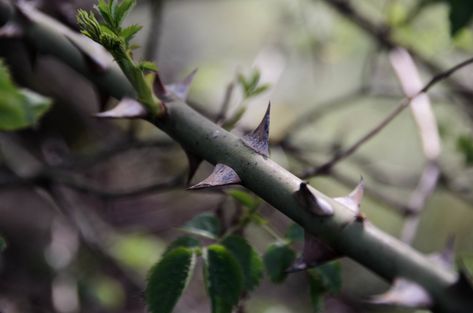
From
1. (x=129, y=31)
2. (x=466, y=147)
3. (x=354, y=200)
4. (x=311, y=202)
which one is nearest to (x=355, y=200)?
(x=354, y=200)

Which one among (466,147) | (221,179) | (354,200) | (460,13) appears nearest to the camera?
(221,179)

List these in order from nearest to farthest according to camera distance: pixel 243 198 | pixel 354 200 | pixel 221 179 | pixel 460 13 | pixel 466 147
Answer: pixel 221 179, pixel 354 200, pixel 243 198, pixel 460 13, pixel 466 147

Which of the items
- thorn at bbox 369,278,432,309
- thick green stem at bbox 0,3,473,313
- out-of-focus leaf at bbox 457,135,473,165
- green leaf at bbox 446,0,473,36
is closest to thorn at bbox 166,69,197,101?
thick green stem at bbox 0,3,473,313

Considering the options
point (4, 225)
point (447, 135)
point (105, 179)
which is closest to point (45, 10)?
point (447, 135)

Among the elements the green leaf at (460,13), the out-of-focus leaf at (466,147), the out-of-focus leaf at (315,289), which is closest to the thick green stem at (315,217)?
the out-of-focus leaf at (315,289)

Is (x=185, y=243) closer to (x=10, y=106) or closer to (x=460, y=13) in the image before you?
(x=10, y=106)

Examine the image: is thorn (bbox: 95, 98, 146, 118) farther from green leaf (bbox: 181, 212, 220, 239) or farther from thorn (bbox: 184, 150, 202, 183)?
green leaf (bbox: 181, 212, 220, 239)

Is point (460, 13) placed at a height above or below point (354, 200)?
above

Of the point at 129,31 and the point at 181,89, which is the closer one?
the point at 129,31
